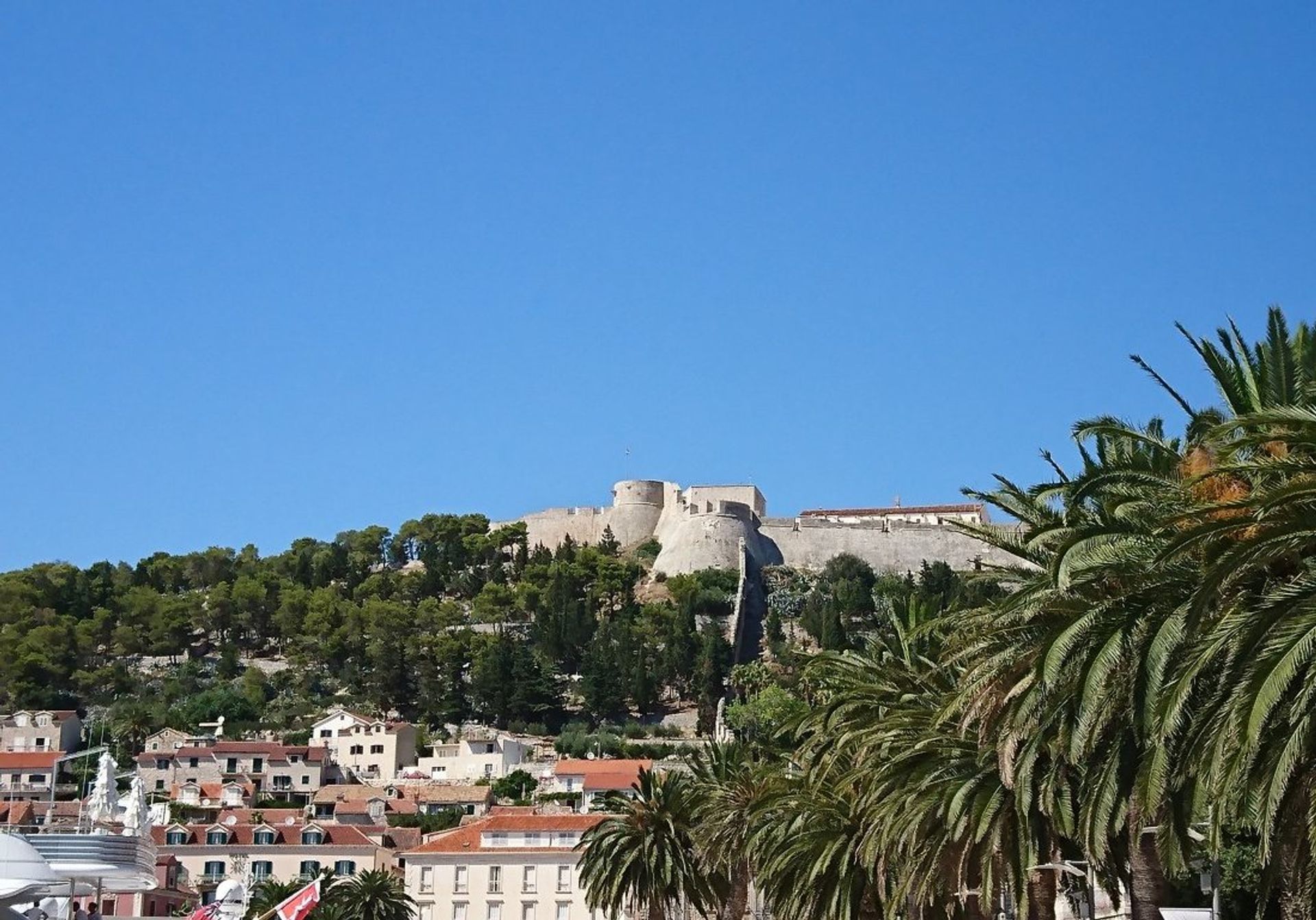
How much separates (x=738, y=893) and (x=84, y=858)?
808 inches

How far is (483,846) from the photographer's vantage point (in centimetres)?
8519

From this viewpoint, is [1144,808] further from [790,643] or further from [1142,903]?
[790,643]

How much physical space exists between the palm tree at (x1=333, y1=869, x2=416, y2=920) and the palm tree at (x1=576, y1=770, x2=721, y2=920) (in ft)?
64.5

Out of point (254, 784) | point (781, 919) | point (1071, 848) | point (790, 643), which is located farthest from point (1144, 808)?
point (790, 643)

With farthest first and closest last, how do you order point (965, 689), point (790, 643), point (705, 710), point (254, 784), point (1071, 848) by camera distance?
point (790, 643) → point (705, 710) → point (254, 784) → point (1071, 848) → point (965, 689)

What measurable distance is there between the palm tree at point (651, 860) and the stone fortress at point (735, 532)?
11126 cm

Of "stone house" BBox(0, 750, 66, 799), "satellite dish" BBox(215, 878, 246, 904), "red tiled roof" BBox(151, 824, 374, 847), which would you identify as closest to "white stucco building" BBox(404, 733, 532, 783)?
"stone house" BBox(0, 750, 66, 799)

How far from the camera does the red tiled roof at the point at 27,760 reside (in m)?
123

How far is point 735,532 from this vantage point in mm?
174500

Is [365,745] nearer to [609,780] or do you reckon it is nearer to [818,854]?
[609,780]

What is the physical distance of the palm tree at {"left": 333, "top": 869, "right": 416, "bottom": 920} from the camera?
73.6 meters

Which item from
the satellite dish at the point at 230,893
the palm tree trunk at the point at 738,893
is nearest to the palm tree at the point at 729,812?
the palm tree trunk at the point at 738,893

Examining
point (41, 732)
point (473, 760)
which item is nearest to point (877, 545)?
point (473, 760)

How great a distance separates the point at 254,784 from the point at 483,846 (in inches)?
1581
